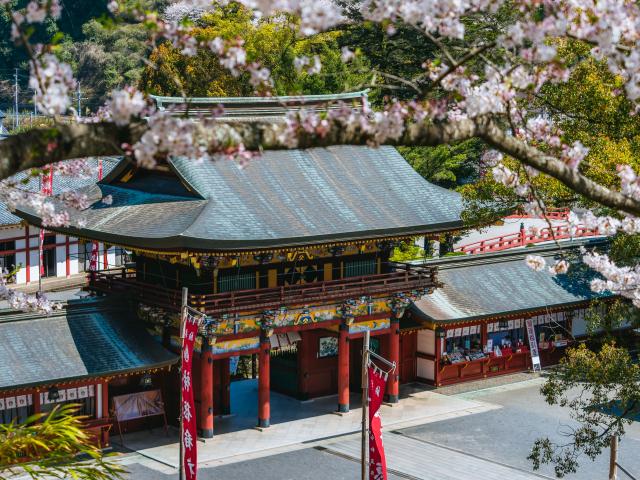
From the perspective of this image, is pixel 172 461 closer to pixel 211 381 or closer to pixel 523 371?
pixel 211 381

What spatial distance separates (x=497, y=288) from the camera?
116ft

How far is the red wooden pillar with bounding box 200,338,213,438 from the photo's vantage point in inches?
1095

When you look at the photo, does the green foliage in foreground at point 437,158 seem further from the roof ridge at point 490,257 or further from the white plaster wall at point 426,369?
the white plaster wall at point 426,369

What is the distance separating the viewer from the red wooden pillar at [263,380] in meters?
28.9

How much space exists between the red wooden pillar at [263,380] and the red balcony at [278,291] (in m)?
1.08

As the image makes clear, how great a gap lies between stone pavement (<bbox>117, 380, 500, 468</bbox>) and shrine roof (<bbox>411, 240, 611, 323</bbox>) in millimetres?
2540

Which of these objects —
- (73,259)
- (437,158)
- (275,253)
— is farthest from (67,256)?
(275,253)

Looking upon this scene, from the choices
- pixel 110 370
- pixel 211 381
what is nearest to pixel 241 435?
pixel 211 381

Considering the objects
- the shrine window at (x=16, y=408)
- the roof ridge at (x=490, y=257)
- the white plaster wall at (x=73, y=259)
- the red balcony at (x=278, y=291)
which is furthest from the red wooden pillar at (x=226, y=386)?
the white plaster wall at (x=73, y=259)

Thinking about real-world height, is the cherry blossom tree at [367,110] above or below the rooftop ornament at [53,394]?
above

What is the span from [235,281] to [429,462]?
6617 mm

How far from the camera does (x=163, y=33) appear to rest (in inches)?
271

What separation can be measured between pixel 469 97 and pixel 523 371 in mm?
29625

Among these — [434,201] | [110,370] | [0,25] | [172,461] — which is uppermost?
[0,25]
